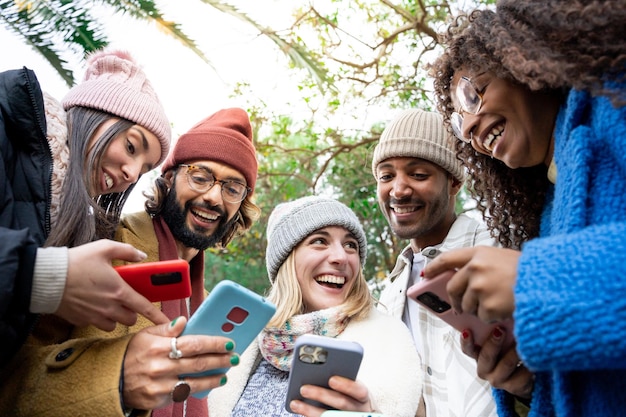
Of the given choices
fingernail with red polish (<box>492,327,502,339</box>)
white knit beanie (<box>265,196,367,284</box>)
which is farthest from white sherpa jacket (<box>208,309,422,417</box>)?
fingernail with red polish (<box>492,327,502,339</box>)

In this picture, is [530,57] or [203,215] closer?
[530,57]

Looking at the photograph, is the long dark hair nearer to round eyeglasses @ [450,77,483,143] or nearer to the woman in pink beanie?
the woman in pink beanie

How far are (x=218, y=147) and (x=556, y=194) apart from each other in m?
2.37

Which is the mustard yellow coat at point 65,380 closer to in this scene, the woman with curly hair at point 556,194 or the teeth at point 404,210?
the woman with curly hair at point 556,194

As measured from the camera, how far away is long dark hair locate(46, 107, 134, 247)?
200 cm

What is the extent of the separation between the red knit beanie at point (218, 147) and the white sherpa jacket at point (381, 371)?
47.5 inches

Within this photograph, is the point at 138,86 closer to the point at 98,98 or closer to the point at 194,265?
the point at 98,98

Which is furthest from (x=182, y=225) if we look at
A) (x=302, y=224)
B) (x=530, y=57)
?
(x=530, y=57)

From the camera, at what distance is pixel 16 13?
11.8ft

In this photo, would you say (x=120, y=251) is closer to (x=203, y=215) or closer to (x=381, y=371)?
(x=381, y=371)

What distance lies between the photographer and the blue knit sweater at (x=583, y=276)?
1146 mm

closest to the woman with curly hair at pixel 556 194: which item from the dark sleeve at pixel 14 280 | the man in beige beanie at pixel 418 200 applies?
the dark sleeve at pixel 14 280

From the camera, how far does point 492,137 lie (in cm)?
194

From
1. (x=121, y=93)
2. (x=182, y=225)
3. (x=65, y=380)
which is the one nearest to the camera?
(x=65, y=380)
